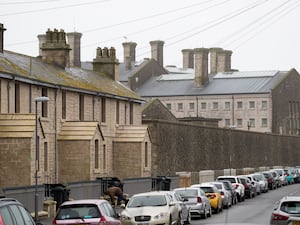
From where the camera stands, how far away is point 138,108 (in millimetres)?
73812

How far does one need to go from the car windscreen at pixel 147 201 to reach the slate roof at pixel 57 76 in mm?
16674

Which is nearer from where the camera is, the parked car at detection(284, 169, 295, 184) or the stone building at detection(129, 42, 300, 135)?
the parked car at detection(284, 169, 295, 184)

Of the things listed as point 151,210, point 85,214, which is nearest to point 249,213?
point 151,210

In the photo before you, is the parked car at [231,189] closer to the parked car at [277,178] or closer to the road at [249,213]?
the road at [249,213]

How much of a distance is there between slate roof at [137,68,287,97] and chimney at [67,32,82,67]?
1726cm

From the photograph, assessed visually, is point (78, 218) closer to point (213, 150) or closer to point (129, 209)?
point (129, 209)

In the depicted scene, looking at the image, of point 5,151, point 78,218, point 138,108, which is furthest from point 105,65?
point 78,218

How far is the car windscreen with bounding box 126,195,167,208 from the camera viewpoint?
36.2 m

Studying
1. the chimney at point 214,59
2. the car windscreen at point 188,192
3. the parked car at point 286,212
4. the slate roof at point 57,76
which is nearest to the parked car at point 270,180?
the slate roof at point 57,76

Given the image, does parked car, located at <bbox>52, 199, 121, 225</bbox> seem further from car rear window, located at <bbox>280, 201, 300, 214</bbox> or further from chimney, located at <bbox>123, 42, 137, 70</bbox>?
chimney, located at <bbox>123, 42, 137, 70</bbox>

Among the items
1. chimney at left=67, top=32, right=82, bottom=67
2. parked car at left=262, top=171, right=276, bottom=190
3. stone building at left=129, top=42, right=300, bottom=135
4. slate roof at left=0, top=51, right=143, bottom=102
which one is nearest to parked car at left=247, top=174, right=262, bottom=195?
parked car at left=262, top=171, right=276, bottom=190

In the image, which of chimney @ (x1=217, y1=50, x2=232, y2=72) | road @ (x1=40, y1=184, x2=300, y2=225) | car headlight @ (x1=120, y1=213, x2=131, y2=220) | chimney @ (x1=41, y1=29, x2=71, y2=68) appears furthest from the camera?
chimney @ (x1=217, y1=50, x2=232, y2=72)

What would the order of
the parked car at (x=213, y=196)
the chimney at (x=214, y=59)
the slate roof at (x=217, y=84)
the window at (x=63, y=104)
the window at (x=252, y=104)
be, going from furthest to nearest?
the chimney at (x=214, y=59) < the slate roof at (x=217, y=84) < the window at (x=252, y=104) < the window at (x=63, y=104) < the parked car at (x=213, y=196)

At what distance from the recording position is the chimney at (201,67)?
12862 cm
